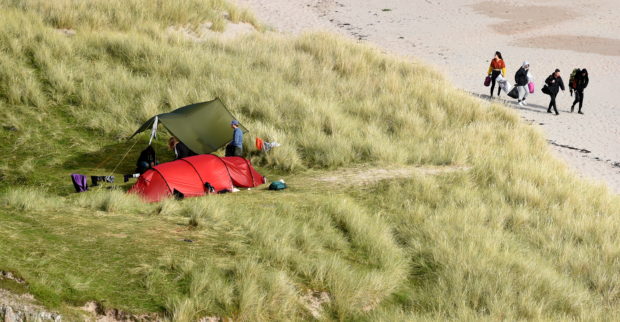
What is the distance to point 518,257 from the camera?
35.8 ft

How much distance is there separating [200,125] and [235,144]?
0.97 meters

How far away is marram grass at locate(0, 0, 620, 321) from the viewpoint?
28.1ft

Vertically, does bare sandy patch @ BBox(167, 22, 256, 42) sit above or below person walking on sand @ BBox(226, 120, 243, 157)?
above

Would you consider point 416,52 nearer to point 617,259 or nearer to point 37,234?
point 617,259

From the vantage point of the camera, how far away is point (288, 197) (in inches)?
512

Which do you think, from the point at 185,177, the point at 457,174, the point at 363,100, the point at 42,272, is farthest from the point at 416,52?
the point at 42,272

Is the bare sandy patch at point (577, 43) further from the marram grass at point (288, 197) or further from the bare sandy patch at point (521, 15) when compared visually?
the marram grass at point (288, 197)

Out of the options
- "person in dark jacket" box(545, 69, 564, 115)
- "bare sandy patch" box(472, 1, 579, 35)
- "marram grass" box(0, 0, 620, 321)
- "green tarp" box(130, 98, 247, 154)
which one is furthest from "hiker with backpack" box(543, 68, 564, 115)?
A: "bare sandy patch" box(472, 1, 579, 35)

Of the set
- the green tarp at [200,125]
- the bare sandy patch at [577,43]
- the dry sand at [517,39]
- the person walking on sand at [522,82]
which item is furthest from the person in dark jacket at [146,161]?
the bare sandy patch at [577,43]

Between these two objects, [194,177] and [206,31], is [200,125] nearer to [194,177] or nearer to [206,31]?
[194,177]

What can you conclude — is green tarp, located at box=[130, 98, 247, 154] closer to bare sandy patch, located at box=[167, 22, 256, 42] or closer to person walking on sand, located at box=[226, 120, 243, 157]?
person walking on sand, located at box=[226, 120, 243, 157]

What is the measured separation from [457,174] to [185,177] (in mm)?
6054

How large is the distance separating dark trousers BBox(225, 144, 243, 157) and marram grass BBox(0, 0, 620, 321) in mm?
800

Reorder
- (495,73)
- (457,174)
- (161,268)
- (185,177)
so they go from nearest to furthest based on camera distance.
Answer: (161,268)
(185,177)
(457,174)
(495,73)
